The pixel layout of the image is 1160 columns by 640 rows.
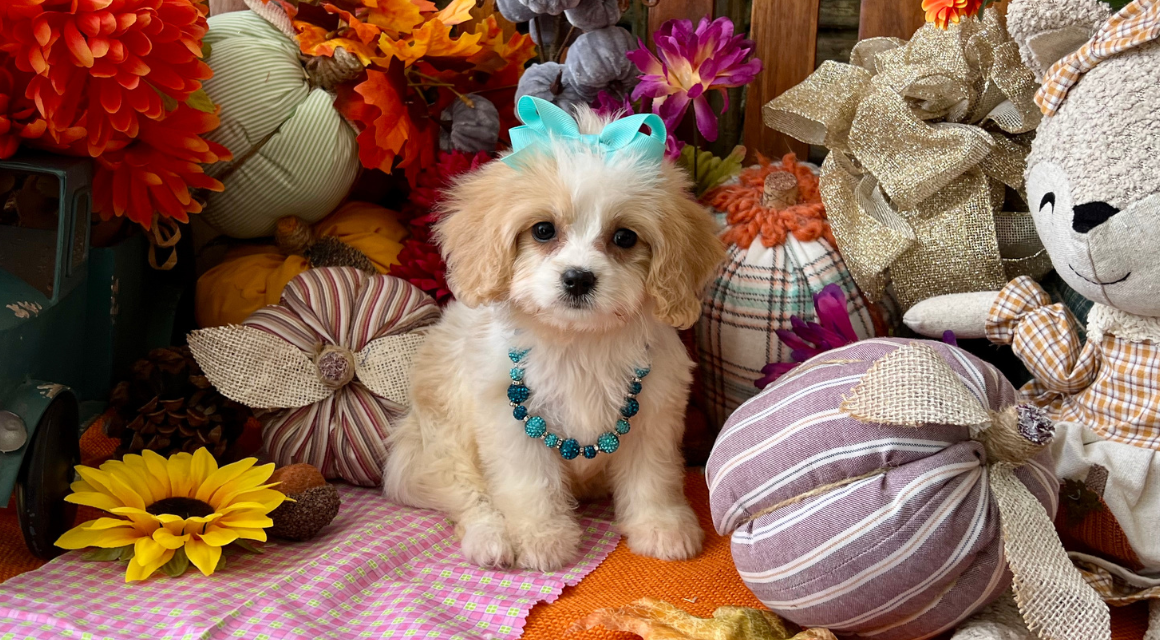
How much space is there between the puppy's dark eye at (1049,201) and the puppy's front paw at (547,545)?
1.01m

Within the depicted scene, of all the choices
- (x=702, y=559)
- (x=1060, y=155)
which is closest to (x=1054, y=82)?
(x=1060, y=155)

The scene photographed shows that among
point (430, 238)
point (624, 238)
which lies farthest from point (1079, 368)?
point (430, 238)

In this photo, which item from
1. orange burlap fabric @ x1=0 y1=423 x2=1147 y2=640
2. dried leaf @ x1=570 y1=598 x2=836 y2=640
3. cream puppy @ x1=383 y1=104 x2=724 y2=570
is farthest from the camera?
cream puppy @ x1=383 y1=104 x2=724 y2=570

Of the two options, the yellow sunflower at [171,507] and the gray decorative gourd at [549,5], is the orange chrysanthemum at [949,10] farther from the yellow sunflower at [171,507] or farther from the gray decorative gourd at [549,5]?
the yellow sunflower at [171,507]

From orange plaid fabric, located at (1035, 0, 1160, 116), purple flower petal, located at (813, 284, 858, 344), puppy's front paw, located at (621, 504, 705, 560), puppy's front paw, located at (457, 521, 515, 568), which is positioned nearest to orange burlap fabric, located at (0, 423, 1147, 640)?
puppy's front paw, located at (621, 504, 705, 560)

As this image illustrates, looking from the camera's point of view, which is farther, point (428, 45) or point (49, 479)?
point (428, 45)

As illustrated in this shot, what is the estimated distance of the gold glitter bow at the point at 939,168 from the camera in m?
1.78

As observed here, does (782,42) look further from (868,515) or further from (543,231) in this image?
(868,515)

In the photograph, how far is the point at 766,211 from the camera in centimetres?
194

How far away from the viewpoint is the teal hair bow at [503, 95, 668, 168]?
5.26 ft

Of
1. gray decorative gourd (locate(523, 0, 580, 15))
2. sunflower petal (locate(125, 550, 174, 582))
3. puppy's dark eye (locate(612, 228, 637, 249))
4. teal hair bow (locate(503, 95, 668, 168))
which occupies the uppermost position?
gray decorative gourd (locate(523, 0, 580, 15))

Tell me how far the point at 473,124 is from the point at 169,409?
91 centimetres

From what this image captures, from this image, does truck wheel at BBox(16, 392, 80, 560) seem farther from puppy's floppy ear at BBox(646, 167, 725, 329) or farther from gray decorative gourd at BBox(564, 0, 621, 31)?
gray decorative gourd at BBox(564, 0, 621, 31)

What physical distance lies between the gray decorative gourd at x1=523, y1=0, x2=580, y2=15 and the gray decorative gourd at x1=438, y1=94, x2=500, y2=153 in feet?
0.91
